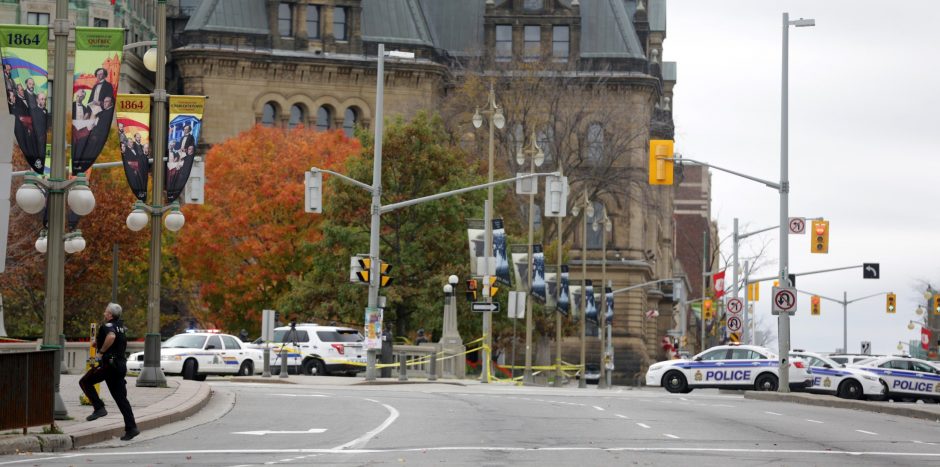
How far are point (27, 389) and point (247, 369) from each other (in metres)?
31.0

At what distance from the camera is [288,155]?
249ft

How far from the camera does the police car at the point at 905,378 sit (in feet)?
162

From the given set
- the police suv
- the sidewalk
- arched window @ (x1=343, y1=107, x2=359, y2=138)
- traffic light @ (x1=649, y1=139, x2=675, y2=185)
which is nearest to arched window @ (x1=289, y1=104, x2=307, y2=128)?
arched window @ (x1=343, y1=107, x2=359, y2=138)

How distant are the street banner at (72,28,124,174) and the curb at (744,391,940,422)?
1709cm

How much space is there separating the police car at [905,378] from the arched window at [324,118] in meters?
48.2

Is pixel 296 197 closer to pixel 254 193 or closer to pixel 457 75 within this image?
pixel 254 193

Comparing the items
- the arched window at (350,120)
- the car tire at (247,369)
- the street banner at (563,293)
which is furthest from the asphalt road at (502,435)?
the arched window at (350,120)

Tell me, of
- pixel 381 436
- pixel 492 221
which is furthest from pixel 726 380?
pixel 381 436

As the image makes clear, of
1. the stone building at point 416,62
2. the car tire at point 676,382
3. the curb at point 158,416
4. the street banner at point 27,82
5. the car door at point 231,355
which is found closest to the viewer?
the curb at point 158,416

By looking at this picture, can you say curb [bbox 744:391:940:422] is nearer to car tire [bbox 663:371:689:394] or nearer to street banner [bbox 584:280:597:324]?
car tire [bbox 663:371:689:394]

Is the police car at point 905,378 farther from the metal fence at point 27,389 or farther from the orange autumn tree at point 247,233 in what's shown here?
the metal fence at point 27,389

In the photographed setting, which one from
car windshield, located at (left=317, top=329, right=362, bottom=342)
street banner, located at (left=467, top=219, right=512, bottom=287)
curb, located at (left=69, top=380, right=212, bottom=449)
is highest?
street banner, located at (left=467, top=219, right=512, bottom=287)

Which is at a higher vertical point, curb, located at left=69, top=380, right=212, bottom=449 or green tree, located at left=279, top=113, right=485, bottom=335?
green tree, located at left=279, top=113, right=485, bottom=335

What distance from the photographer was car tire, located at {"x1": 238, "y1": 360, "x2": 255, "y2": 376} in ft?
168
